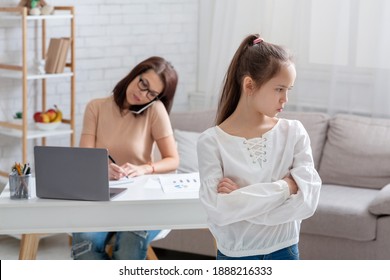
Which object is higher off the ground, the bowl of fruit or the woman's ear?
the woman's ear

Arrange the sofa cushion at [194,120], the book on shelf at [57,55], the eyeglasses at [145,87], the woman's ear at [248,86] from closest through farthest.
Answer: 1. the woman's ear at [248,86]
2. the eyeglasses at [145,87]
3. the book on shelf at [57,55]
4. the sofa cushion at [194,120]

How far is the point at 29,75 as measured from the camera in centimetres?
441

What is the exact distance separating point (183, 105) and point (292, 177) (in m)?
3.21

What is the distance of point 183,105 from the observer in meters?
5.49

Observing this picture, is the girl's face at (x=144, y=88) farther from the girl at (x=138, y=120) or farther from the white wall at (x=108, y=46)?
the white wall at (x=108, y=46)

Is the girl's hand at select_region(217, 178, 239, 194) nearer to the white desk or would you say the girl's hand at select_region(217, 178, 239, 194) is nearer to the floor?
the white desk

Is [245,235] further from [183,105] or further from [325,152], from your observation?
[183,105]

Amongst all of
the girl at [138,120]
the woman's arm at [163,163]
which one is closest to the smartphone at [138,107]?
the girl at [138,120]

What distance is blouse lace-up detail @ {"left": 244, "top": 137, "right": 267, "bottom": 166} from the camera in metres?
2.32

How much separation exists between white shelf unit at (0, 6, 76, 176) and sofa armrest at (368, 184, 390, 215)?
1.78m

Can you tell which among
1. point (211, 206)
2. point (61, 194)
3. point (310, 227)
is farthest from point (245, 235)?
point (310, 227)

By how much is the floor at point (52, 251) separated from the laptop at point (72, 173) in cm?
154

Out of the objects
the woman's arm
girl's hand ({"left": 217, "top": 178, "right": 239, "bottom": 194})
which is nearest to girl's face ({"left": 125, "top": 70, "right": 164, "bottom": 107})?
the woman's arm

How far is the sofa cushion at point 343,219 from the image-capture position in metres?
3.82
